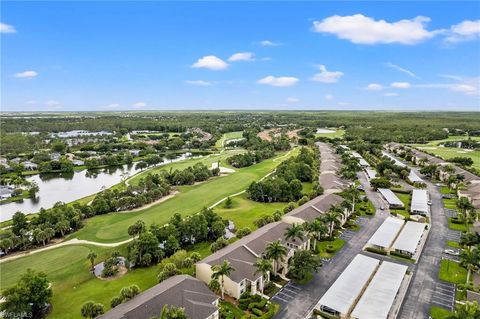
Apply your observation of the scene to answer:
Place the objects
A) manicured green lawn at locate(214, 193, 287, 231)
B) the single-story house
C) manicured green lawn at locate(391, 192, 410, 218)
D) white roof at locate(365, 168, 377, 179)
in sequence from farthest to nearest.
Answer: white roof at locate(365, 168, 377, 179)
manicured green lawn at locate(391, 192, 410, 218)
manicured green lawn at locate(214, 193, 287, 231)
the single-story house

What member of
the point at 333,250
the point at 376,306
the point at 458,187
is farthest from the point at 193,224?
the point at 458,187

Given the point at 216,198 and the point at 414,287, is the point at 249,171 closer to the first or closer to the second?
the point at 216,198

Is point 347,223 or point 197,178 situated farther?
point 197,178

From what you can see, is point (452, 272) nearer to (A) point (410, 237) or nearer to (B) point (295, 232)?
(A) point (410, 237)

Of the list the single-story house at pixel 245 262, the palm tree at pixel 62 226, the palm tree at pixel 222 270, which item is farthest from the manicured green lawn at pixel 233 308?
the palm tree at pixel 62 226

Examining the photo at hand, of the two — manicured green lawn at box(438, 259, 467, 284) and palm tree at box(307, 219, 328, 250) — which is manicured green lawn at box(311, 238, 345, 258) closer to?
palm tree at box(307, 219, 328, 250)

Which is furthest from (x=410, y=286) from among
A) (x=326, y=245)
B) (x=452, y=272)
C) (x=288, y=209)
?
(x=288, y=209)

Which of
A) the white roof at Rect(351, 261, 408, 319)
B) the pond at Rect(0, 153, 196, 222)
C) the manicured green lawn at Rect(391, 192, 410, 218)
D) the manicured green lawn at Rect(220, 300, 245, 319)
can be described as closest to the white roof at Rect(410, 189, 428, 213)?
the manicured green lawn at Rect(391, 192, 410, 218)
